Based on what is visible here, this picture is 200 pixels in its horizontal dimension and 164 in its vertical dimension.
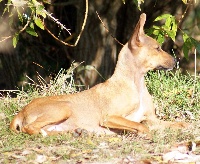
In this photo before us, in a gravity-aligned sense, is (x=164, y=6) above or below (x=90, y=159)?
above

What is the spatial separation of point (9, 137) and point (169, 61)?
2.29 metres

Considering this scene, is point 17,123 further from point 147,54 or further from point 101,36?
point 101,36

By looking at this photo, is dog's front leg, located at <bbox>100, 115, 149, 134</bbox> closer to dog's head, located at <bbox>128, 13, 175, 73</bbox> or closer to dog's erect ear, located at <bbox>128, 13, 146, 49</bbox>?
dog's head, located at <bbox>128, 13, 175, 73</bbox>

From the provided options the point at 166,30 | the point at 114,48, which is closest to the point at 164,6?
the point at 114,48

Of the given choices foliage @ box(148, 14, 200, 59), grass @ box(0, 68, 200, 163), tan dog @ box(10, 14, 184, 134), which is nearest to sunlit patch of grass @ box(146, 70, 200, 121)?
grass @ box(0, 68, 200, 163)

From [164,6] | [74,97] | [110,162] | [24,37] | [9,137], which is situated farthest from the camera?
[24,37]

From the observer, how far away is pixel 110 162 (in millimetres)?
6668

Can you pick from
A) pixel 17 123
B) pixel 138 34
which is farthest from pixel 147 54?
pixel 17 123

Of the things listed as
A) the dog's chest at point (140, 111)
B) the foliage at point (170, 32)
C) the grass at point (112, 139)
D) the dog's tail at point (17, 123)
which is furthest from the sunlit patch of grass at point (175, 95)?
the dog's tail at point (17, 123)

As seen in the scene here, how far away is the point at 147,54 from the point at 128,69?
31 cm

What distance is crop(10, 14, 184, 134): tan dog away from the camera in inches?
319

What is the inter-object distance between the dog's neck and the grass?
0.79m

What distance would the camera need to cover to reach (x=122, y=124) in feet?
26.3

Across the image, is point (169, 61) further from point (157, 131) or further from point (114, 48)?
point (114, 48)
